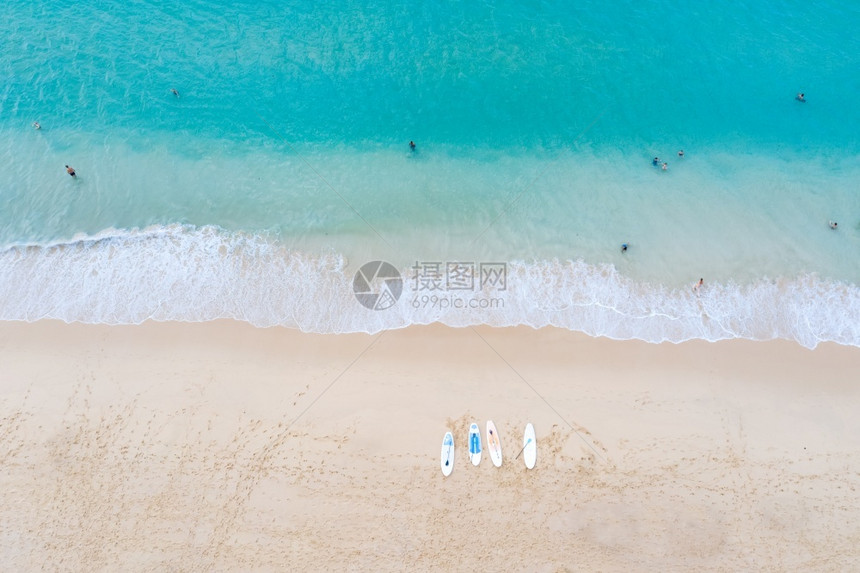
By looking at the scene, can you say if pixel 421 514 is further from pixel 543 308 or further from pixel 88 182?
pixel 88 182

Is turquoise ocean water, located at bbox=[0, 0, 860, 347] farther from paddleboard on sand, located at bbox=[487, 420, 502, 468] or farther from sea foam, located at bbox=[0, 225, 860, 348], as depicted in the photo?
paddleboard on sand, located at bbox=[487, 420, 502, 468]

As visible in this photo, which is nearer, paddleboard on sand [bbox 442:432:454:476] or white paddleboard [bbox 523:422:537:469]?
paddleboard on sand [bbox 442:432:454:476]

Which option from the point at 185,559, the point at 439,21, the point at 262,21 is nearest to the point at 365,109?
the point at 439,21

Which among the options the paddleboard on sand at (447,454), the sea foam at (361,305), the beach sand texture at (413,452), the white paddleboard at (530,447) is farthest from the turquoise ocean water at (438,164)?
the paddleboard on sand at (447,454)

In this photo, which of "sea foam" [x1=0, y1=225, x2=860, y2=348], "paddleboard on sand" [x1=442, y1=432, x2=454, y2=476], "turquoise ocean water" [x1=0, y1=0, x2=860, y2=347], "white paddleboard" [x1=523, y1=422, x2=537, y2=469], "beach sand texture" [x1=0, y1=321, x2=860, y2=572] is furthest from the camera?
"turquoise ocean water" [x1=0, y1=0, x2=860, y2=347]

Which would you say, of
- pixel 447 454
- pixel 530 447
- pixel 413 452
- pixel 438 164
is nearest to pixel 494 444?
pixel 530 447

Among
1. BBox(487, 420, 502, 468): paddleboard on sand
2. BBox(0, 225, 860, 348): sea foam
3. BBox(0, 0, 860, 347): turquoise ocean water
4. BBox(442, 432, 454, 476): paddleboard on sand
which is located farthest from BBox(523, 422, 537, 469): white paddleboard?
BBox(0, 0, 860, 347): turquoise ocean water
